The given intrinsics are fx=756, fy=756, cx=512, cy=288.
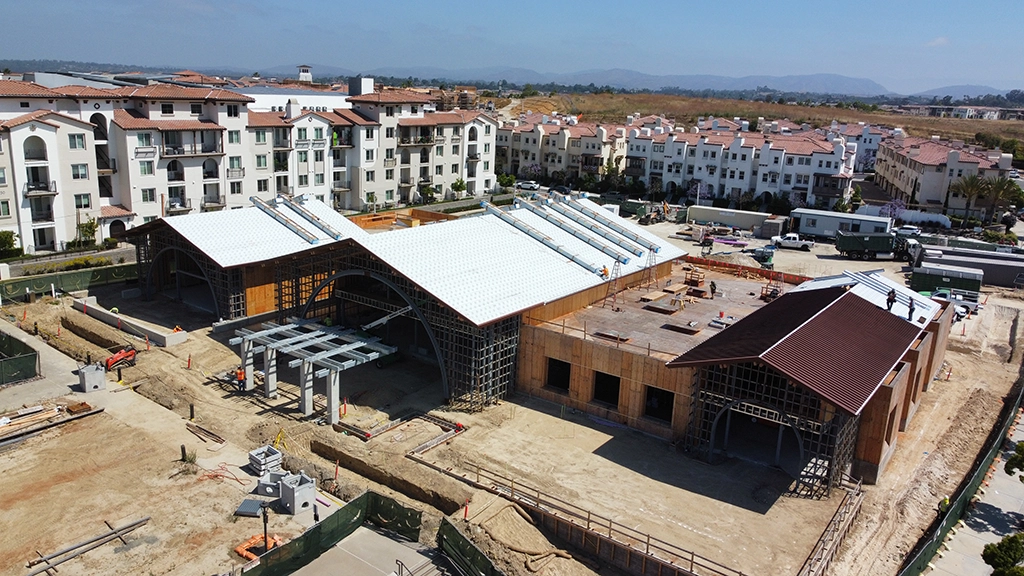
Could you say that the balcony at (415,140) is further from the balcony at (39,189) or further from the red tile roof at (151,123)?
the balcony at (39,189)

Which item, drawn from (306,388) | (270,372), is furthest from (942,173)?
(270,372)

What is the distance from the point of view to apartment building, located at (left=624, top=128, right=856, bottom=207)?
82.5 meters

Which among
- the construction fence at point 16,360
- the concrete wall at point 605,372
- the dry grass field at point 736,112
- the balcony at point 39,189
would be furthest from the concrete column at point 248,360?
the dry grass field at point 736,112

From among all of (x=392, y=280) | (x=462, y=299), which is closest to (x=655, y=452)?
(x=462, y=299)

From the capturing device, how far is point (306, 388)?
31.0 metres

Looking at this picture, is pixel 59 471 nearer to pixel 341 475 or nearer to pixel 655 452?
pixel 341 475

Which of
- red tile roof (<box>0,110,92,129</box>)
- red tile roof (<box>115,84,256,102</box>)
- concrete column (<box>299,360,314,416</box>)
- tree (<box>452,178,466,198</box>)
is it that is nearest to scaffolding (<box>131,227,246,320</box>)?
concrete column (<box>299,360,314,416</box>)

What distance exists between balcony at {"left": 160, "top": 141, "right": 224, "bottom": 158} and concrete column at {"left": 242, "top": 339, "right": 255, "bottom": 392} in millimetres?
33583

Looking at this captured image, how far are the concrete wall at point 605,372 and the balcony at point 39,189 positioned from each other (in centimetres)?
4024

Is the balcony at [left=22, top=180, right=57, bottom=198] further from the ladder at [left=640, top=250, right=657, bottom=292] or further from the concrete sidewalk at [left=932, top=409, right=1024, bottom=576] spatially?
the concrete sidewalk at [left=932, top=409, right=1024, bottom=576]

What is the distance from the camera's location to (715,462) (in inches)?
1110

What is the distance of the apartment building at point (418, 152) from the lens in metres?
77.1

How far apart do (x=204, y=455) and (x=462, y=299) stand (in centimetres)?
1146

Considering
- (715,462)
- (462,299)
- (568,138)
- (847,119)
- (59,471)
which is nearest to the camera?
(59,471)
